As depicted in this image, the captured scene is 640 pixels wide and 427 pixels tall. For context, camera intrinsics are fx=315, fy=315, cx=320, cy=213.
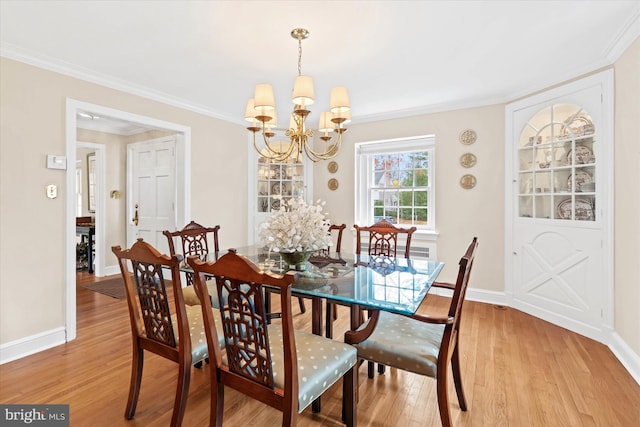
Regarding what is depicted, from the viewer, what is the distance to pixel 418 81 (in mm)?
3227

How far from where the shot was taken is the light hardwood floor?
1815 mm

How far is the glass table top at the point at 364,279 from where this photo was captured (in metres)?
1.65

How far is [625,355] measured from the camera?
7.88ft

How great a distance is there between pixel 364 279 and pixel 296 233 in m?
0.54

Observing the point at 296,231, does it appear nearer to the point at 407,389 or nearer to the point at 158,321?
the point at 158,321

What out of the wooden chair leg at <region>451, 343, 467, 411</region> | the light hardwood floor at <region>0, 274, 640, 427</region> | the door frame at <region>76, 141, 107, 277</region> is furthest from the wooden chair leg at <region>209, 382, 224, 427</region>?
the door frame at <region>76, 141, 107, 277</region>

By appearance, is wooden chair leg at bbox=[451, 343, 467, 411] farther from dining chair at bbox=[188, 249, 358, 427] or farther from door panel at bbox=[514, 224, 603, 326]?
door panel at bbox=[514, 224, 603, 326]

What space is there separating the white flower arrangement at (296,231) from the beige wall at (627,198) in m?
2.31

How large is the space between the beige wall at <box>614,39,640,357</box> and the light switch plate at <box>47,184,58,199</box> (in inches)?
182

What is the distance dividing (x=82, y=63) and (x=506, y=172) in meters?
4.43

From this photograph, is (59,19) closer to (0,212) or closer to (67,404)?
(0,212)

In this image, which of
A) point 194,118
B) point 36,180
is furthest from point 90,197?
point 36,180

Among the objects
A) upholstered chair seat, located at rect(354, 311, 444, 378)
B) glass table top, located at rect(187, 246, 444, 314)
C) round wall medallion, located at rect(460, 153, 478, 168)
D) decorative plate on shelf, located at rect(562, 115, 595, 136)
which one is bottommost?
upholstered chair seat, located at rect(354, 311, 444, 378)

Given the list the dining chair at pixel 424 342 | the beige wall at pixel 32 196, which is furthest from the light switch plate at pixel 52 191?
the dining chair at pixel 424 342
